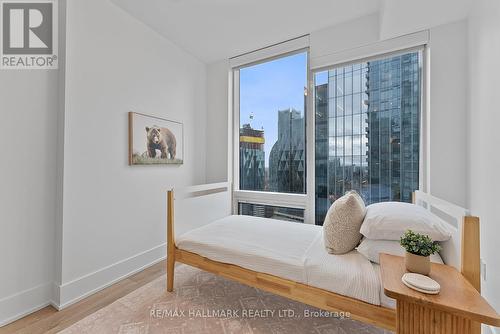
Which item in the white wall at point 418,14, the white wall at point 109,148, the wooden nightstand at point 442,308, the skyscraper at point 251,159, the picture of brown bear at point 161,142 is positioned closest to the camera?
the wooden nightstand at point 442,308

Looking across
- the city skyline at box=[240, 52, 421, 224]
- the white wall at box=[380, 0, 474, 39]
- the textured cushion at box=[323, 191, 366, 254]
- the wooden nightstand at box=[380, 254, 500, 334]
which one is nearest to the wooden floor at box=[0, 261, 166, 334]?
the textured cushion at box=[323, 191, 366, 254]

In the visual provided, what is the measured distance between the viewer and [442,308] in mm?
912

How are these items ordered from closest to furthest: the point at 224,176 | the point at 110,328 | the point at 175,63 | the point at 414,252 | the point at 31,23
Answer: the point at 414,252, the point at 110,328, the point at 31,23, the point at 175,63, the point at 224,176

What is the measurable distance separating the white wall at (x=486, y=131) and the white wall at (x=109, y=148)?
Result: 290 centimetres

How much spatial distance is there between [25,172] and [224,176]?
208 centimetres

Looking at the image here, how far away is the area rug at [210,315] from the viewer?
159 cm

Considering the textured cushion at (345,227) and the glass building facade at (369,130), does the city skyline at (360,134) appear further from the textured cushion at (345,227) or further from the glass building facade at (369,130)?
the textured cushion at (345,227)

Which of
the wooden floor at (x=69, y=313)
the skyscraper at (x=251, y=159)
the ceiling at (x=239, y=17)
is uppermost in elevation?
the ceiling at (x=239, y=17)

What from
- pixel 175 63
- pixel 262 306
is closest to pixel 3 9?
pixel 175 63

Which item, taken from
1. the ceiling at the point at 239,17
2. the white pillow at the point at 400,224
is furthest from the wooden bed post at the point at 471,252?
the ceiling at the point at 239,17

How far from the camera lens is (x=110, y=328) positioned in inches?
62.7

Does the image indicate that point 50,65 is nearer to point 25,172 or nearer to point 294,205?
point 25,172

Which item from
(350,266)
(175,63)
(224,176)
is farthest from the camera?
(224,176)

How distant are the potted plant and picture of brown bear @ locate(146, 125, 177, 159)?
2458 millimetres
